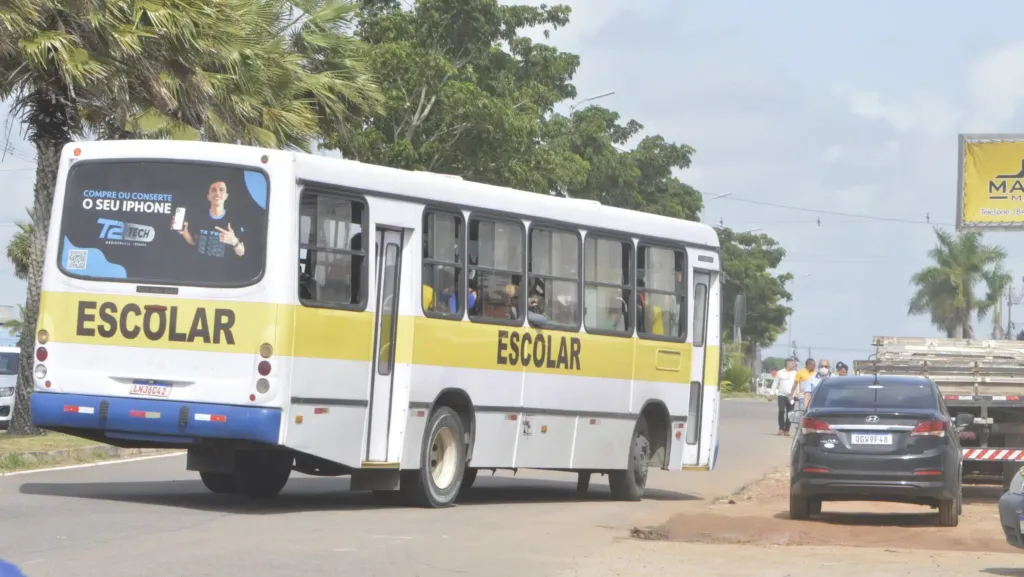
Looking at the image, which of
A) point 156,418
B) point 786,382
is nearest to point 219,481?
point 156,418

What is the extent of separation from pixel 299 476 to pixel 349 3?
411 inches

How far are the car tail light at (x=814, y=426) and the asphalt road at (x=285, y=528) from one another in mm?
1638

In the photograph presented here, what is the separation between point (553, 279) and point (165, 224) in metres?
4.55

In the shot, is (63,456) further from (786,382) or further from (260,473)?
(786,382)

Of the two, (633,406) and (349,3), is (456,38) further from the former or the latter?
(633,406)

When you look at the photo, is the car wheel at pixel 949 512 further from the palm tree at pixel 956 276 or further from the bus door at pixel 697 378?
the palm tree at pixel 956 276

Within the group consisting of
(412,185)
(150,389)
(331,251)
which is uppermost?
(412,185)

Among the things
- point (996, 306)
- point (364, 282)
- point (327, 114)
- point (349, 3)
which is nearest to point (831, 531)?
point (364, 282)

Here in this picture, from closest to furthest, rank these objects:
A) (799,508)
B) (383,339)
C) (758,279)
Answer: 1. (383,339)
2. (799,508)
3. (758,279)

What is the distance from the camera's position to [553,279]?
57.5ft

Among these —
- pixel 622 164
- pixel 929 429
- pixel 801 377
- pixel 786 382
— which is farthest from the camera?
pixel 622 164

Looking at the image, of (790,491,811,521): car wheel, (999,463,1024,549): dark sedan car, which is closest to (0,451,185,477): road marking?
(790,491,811,521): car wheel

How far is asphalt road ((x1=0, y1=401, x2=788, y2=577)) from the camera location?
36.6ft

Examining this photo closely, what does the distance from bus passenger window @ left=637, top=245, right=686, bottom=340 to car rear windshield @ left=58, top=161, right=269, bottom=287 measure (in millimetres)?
5886
